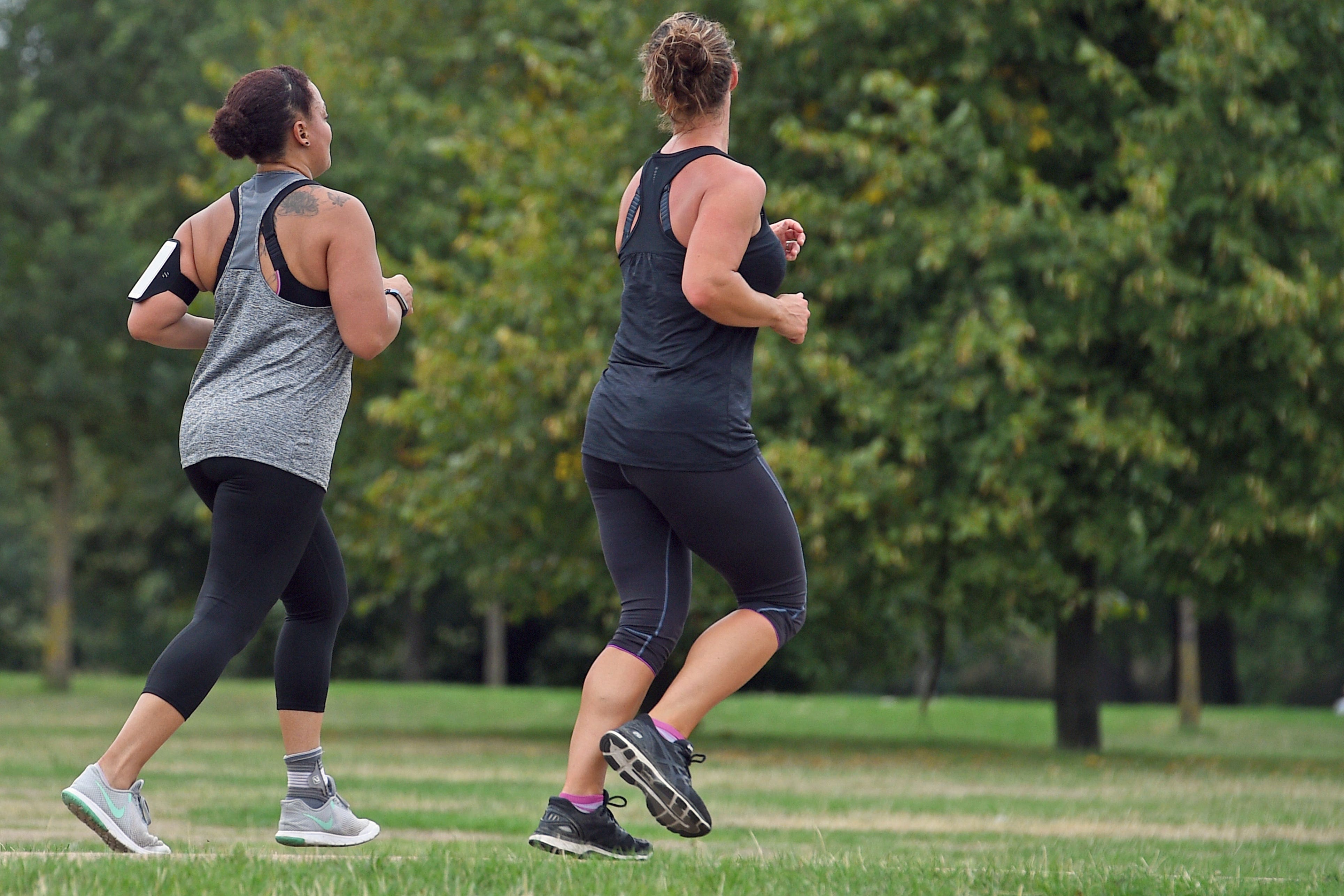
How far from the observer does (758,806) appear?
30.1 ft

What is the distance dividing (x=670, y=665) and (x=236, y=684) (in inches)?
466

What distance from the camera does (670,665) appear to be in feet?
64.4

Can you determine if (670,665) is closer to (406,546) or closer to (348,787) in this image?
(406,546)

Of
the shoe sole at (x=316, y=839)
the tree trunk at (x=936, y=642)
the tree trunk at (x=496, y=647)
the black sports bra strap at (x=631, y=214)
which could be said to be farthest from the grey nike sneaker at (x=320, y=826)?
the tree trunk at (x=496, y=647)

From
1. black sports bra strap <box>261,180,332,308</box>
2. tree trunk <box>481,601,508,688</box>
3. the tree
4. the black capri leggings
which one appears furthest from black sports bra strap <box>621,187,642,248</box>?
tree trunk <box>481,601,508,688</box>

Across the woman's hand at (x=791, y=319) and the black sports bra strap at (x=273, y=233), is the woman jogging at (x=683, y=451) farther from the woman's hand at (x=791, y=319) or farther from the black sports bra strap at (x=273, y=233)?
the black sports bra strap at (x=273, y=233)

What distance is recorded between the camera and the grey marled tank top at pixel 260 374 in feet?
14.2

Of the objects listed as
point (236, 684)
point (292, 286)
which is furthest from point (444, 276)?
point (236, 684)

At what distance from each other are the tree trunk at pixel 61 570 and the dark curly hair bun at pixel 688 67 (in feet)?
71.9

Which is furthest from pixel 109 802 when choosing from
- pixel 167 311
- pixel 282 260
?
pixel 282 260

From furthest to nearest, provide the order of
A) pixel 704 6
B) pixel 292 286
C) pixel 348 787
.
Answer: pixel 704 6 < pixel 348 787 < pixel 292 286

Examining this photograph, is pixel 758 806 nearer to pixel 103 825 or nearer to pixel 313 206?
pixel 103 825

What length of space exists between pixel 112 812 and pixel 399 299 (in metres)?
1.56

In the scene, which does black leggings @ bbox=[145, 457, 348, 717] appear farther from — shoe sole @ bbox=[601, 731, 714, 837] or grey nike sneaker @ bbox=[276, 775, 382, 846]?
shoe sole @ bbox=[601, 731, 714, 837]
